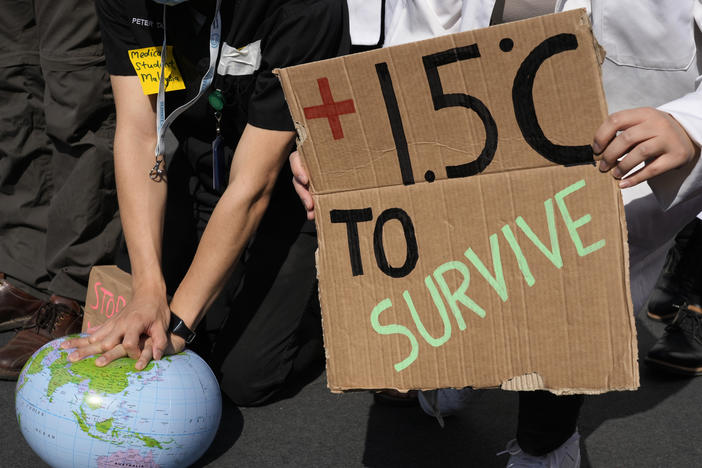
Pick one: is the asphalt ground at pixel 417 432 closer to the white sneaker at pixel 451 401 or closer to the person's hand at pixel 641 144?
the white sneaker at pixel 451 401

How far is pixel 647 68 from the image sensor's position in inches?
57.4

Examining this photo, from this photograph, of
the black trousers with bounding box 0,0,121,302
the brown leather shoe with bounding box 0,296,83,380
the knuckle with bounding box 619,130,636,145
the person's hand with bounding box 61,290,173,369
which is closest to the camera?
the knuckle with bounding box 619,130,636,145

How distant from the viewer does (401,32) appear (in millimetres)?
1700

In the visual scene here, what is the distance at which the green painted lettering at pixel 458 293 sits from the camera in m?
1.29

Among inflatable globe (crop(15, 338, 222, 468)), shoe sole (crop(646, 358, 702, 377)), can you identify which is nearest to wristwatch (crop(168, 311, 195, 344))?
inflatable globe (crop(15, 338, 222, 468))

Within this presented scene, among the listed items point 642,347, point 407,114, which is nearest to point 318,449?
point 407,114

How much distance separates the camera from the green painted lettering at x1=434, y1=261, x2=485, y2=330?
4.24 feet

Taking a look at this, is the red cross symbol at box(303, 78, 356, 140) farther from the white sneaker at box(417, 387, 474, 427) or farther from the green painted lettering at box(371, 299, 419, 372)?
the white sneaker at box(417, 387, 474, 427)

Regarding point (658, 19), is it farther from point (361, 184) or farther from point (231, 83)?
point (231, 83)

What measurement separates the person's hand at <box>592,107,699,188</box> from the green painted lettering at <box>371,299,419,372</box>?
44 centimetres

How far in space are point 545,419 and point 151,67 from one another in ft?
4.52

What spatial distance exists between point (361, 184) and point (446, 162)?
166 millimetres

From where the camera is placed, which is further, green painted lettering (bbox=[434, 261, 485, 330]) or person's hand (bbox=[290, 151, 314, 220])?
person's hand (bbox=[290, 151, 314, 220])

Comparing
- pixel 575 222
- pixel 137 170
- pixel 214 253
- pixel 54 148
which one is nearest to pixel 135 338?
pixel 214 253
